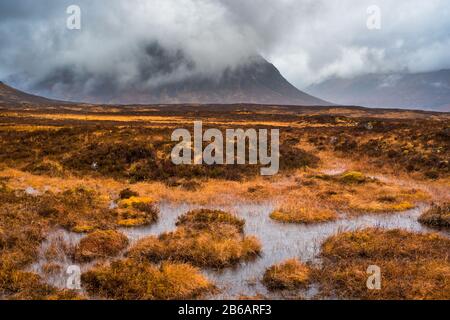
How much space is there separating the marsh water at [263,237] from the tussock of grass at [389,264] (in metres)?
0.79

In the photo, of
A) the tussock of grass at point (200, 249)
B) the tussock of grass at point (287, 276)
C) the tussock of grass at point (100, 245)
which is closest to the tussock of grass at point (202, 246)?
the tussock of grass at point (200, 249)

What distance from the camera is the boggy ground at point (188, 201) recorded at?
14180 millimetres

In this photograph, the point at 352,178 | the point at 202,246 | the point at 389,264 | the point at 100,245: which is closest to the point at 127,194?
the point at 100,245

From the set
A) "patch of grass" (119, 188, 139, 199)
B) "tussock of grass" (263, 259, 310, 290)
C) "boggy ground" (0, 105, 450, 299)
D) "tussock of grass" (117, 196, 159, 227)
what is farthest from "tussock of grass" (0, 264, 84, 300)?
"patch of grass" (119, 188, 139, 199)

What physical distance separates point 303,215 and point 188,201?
7.03 m

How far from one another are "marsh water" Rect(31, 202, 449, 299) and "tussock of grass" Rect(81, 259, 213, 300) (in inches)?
29.6

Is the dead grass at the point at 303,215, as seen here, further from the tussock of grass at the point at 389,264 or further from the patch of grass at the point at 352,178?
the patch of grass at the point at 352,178

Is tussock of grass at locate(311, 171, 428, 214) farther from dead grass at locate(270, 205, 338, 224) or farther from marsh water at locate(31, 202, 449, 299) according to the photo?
dead grass at locate(270, 205, 338, 224)

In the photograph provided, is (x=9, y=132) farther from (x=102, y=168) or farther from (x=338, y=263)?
(x=338, y=263)

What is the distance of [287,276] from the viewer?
14.4 metres

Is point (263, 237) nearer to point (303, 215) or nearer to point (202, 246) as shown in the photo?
point (202, 246)

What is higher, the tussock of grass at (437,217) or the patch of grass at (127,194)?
the patch of grass at (127,194)

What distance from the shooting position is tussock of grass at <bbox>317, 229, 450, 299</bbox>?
13.5m

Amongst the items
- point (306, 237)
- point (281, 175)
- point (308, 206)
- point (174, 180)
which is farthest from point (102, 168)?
point (306, 237)
